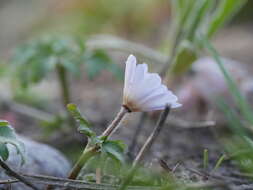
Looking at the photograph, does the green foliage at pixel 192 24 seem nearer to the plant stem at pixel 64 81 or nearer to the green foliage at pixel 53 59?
the green foliage at pixel 53 59

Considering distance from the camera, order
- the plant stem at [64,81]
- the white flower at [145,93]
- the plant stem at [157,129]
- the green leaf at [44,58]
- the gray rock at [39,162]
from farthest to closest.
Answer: the plant stem at [64,81], the green leaf at [44,58], the gray rock at [39,162], the white flower at [145,93], the plant stem at [157,129]

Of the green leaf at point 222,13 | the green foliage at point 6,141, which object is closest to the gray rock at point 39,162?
the green foliage at point 6,141

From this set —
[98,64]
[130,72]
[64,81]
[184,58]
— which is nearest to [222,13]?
[184,58]

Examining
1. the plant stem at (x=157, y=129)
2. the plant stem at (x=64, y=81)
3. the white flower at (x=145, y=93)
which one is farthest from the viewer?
the plant stem at (x=64, y=81)

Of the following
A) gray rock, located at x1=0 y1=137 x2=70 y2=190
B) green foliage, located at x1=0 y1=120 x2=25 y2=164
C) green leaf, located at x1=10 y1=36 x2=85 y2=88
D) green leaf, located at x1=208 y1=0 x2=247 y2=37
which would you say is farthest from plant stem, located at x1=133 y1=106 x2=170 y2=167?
green leaf, located at x1=208 y1=0 x2=247 y2=37

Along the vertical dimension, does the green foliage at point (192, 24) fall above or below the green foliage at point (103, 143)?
above

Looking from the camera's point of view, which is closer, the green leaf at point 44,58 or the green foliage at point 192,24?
the green leaf at point 44,58

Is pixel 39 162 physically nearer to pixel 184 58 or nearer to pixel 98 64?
pixel 98 64
